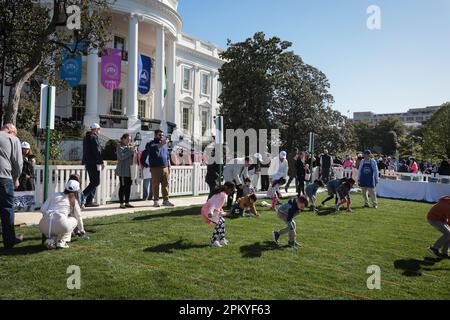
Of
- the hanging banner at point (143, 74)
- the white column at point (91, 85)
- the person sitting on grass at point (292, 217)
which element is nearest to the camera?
the person sitting on grass at point (292, 217)

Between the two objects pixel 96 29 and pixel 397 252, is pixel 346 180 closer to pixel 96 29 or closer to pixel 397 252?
pixel 397 252

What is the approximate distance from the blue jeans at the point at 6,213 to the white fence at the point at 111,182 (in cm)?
405

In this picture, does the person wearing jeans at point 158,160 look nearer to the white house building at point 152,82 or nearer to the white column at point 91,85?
the white house building at point 152,82

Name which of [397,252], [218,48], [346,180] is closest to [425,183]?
[346,180]

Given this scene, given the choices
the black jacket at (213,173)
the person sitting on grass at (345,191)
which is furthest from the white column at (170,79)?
the person sitting on grass at (345,191)

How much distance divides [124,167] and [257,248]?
540 cm

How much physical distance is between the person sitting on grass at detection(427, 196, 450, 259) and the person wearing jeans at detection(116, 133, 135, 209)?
754 cm

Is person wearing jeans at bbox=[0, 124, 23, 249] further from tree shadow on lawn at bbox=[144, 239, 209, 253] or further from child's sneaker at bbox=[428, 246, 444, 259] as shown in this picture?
child's sneaker at bbox=[428, 246, 444, 259]

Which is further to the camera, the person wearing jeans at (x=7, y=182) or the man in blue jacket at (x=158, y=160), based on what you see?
the man in blue jacket at (x=158, y=160)

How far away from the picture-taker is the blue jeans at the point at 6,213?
6426 mm

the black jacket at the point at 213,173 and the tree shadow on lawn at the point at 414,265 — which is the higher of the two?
the black jacket at the point at 213,173

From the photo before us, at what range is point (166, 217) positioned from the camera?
953cm

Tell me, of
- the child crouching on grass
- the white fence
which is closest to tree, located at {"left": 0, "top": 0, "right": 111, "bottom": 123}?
the white fence
